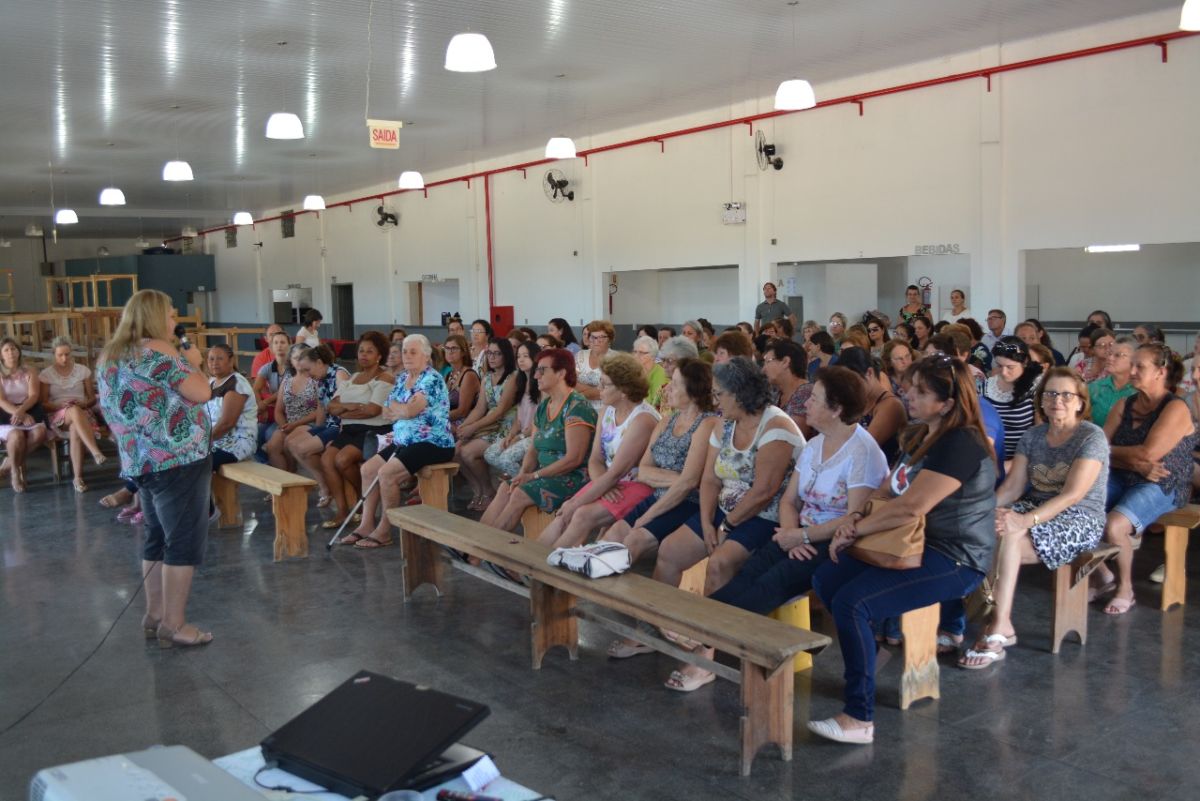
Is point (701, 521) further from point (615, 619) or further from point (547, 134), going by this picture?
point (547, 134)

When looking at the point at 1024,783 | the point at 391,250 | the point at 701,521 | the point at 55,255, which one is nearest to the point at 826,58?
the point at 701,521

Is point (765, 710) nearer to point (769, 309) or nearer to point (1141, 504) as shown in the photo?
point (1141, 504)

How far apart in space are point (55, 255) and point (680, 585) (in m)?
33.7

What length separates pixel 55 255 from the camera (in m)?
33.0

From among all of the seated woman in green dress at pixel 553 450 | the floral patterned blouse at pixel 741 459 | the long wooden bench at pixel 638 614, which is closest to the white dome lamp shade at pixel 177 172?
the seated woman in green dress at pixel 553 450

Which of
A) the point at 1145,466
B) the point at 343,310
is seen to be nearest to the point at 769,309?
the point at 1145,466

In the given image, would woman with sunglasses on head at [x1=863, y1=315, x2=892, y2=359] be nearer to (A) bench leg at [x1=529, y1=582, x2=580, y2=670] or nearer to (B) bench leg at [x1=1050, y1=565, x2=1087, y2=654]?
(B) bench leg at [x1=1050, y1=565, x2=1087, y2=654]

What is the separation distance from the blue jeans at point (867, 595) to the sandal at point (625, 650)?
847 millimetres

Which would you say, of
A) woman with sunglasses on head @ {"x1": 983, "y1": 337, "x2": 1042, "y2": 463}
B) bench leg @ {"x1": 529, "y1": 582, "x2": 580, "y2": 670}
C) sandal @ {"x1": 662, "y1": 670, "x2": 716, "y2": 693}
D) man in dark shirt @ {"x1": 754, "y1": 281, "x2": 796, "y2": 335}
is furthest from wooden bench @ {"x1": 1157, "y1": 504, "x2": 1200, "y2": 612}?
man in dark shirt @ {"x1": 754, "y1": 281, "x2": 796, "y2": 335}

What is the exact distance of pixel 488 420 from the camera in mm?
6988

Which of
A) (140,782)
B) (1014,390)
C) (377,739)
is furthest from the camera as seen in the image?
(1014,390)

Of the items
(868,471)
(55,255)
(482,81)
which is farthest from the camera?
(55,255)

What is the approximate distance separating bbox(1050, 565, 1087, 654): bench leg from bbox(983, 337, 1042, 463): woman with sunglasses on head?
52.0 inches

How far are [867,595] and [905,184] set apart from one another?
7.83 m
